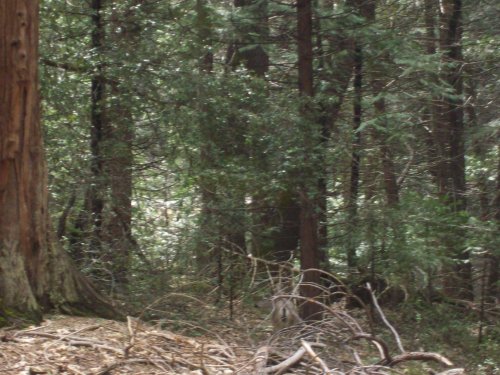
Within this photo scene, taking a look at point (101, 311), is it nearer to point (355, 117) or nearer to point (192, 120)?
point (192, 120)

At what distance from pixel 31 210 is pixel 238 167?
425 centimetres

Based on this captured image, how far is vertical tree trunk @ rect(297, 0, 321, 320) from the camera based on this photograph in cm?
1218

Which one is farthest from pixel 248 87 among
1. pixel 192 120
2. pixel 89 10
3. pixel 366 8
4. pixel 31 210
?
pixel 31 210

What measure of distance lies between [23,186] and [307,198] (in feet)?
18.4

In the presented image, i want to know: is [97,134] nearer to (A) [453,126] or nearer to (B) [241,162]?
(B) [241,162]

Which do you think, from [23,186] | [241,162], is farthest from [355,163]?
[23,186]

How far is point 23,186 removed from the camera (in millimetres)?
7773

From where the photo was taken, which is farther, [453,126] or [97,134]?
[453,126]

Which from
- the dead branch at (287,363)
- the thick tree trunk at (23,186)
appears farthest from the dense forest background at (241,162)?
the dead branch at (287,363)

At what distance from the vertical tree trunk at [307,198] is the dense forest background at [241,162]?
3 centimetres

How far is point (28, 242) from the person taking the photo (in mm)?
7801

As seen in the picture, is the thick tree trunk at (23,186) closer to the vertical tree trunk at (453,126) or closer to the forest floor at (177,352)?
the forest floor at (177,352)

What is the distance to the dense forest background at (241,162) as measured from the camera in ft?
38.1

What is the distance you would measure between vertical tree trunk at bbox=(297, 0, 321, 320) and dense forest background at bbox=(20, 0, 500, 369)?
27 millimetres
